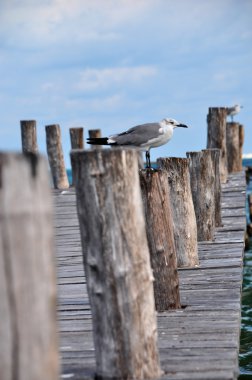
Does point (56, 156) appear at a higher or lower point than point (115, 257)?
higher

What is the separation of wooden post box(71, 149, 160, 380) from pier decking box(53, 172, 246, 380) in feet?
1.04

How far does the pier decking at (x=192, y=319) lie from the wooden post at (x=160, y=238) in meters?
0.15

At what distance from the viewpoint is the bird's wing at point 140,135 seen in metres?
9.27

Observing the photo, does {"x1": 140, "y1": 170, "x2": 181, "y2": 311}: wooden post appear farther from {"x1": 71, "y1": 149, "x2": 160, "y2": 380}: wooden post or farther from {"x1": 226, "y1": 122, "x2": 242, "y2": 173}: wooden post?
{"x1": 226, "y1": 122, "x2": 242, "y2": 173}: wooden post

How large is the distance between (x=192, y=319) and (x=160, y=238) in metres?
0.73

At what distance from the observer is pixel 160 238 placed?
20.7 ft

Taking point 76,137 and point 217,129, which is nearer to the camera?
point 217,129

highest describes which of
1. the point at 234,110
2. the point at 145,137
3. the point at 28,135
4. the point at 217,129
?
the point at 234,110

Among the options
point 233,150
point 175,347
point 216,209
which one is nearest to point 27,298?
point 175,347

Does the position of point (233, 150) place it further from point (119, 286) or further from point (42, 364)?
point (42, 364)

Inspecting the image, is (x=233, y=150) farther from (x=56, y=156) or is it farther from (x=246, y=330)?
(x=246, y=330)

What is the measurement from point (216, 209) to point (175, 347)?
5993 millimetres

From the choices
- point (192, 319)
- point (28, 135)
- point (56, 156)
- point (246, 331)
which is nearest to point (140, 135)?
point (246, 331)

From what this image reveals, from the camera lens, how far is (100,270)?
4.15m
